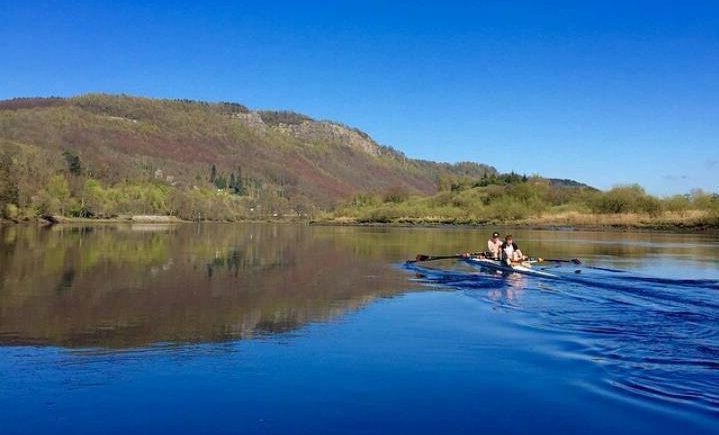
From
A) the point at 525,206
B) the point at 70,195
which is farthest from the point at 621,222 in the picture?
the point at 70,195

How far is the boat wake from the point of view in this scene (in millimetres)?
11109

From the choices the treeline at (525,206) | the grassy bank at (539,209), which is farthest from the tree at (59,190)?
Answer: the treeline at (525,206)

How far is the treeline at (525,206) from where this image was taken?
103625 mm

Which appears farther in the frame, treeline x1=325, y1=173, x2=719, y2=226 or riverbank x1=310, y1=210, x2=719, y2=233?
treeline x1=325, y1=173, x2=719, y2=226

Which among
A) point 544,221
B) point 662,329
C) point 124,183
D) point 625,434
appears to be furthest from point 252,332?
point 124,183

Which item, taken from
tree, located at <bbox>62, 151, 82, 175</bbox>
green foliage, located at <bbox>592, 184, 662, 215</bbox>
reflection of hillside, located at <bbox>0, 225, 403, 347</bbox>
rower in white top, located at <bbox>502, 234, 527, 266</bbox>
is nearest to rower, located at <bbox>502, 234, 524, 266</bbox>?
rower in white top, located at <bbox>502, 234, 527, 266</bbox>

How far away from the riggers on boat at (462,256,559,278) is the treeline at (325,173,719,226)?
7265 centimetres

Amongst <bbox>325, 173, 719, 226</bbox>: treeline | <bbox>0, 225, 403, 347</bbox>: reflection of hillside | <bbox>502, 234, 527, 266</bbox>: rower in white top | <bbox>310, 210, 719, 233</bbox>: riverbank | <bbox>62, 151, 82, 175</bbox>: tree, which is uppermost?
<bbox>62, 151, 82, 175</bbox>: tree

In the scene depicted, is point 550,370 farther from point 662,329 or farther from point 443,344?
point 662,329

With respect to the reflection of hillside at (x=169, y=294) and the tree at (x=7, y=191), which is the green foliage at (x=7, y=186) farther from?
the reflection of hillside at (x=169, y=294)

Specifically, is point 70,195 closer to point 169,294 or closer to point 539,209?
point 539,209

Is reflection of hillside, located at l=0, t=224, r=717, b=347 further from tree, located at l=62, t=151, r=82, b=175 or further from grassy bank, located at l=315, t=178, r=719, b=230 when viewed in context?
tree, located at l=62, t=151, r=82, b=175

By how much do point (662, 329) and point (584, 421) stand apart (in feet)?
27.4

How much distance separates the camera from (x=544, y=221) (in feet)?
408
